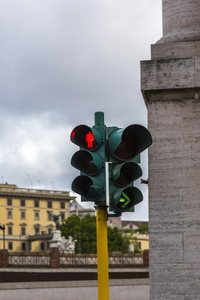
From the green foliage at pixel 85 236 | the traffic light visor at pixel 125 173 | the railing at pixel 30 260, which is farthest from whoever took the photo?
the green foliage at pixel 85 236

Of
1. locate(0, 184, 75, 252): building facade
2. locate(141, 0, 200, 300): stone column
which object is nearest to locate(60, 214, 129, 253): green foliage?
locate(0, 184, 75, 252): building facade

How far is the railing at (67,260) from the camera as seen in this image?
4781 centimetres

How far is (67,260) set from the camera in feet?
171

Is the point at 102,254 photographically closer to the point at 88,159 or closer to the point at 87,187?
the point at 87,187

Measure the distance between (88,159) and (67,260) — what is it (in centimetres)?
4713

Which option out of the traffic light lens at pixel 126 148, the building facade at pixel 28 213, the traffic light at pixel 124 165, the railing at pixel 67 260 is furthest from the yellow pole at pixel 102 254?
the building facade at pixel 28 213

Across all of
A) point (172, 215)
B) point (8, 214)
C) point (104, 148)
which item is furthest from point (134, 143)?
point (8, 214)

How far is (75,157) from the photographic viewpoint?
18.9 ft

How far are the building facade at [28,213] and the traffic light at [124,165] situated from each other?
114862 millimetres

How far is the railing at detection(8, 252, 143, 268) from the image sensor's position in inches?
1882

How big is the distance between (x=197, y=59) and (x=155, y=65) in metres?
0.50

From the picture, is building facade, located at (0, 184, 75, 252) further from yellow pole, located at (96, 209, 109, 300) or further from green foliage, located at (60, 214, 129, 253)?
yellow pole, located at (96, 209, 109, 300)

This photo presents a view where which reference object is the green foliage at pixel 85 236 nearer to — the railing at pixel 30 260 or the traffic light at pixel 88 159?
the railing at pixel 30 260

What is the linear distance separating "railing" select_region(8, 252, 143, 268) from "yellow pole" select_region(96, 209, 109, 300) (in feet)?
134
